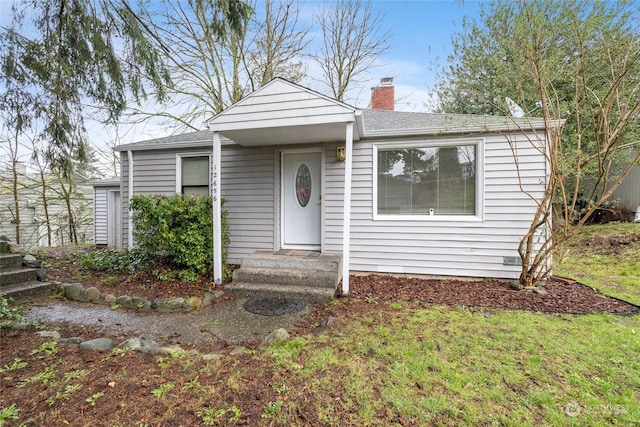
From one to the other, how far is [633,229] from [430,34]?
723 centimetres

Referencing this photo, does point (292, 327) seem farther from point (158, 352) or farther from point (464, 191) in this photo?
point (464, 191)

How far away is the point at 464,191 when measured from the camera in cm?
492

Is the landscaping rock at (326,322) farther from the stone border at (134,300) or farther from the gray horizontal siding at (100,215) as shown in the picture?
the gray horizontal siding at (100,215)

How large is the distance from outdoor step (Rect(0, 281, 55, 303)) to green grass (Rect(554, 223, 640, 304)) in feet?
24.6

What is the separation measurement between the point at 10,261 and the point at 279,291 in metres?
3.95

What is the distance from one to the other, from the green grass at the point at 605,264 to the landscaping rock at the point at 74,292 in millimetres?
6995

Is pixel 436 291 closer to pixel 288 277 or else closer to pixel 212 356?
pixel 288 277

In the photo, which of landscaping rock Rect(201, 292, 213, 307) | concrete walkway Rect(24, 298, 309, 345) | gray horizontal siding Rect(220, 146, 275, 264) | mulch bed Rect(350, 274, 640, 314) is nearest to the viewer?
concrete walkway Rect(24, 298, 309, 345)

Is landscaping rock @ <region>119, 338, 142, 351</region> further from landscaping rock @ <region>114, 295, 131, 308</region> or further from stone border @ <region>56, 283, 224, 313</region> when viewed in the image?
landscaping rock @ <region>114, 295, 131, 308</region>

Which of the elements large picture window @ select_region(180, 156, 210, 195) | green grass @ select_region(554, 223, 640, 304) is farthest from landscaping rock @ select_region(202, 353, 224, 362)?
green grass @ select_region(554, 223, 640, 304)

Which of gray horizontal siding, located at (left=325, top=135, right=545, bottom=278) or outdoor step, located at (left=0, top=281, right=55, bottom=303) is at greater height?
gray horizontal siding, located at (left=325, top=135, right=545, bottom=278)

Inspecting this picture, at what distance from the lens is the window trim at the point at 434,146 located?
4785 mm

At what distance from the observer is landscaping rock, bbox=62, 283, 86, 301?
4047 mm

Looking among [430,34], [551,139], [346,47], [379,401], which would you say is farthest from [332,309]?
[346,47]
